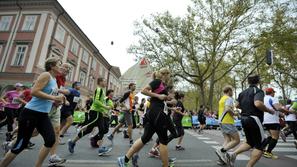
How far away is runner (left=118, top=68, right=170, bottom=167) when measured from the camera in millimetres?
4128

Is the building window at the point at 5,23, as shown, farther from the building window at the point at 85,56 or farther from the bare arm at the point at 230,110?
the bare arm at the point at 230,110

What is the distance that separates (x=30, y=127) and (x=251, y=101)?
394 centimetres

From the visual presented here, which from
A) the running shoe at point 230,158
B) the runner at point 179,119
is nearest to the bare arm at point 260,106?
the running shoe at point 230,158

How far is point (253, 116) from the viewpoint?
461 centimetres

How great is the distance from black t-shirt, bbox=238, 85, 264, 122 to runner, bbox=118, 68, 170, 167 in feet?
5.42

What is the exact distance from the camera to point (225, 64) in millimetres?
29016

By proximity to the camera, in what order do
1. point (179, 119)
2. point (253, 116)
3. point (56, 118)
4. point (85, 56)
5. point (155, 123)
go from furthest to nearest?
point (85, 56) → point (179, 119) → point (56, 118) → point (253, 116) → point (155, 123)

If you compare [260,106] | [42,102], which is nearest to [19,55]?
[42,102]

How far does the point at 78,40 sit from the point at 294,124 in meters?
31.4

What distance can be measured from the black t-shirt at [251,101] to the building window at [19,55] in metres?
25.5

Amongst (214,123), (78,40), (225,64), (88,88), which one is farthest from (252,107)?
(88,88)

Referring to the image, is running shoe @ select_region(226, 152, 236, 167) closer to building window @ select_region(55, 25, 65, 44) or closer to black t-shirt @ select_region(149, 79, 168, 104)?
black t-shirt @ select_region(149, 79, 168, 104)

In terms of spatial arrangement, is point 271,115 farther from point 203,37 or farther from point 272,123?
point 203,37

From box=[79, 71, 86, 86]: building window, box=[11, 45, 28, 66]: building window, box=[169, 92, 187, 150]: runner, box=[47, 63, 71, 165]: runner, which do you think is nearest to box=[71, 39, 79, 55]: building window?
box=[79, 71, 86, 86]: building window
